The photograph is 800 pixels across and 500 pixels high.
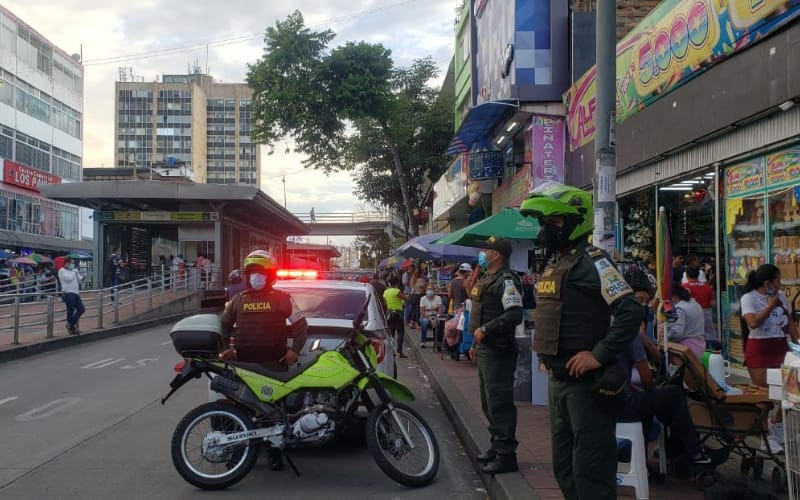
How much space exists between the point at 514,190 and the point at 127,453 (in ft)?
48.4

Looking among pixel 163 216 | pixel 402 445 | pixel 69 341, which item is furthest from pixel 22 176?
pixel 402 445

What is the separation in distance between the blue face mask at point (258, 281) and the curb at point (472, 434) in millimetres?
2393

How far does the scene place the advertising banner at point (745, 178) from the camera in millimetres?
9031

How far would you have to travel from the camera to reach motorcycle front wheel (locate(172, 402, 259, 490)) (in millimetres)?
5645

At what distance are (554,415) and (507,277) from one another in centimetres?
202

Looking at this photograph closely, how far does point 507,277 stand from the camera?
20.0 feet

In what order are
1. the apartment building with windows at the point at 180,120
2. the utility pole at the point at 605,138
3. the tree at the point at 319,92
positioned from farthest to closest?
the apartment building with windows at the point at 180,120
the tree at the point at 319,92
the utility pole at the point at 605,138

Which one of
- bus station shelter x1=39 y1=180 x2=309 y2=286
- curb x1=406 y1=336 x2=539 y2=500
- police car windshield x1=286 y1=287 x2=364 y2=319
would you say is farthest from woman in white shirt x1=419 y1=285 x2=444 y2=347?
bus station shelter x1=39 y1=180 x2=309 y2=286

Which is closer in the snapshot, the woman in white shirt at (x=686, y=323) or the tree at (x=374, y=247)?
the woman in white shirt at (x=686, y=323)

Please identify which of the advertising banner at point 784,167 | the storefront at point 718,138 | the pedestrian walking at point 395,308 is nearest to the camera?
the advertising banner at point 784,167

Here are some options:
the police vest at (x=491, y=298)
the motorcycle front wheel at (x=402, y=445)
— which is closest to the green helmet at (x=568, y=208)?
the police vest at (x=491, y=298)

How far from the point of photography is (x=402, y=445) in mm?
5863

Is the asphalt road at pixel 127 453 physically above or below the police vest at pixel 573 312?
below

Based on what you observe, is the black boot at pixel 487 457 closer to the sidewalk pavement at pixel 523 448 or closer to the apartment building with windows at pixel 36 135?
the sidewalk pavement at pixel 523 448
